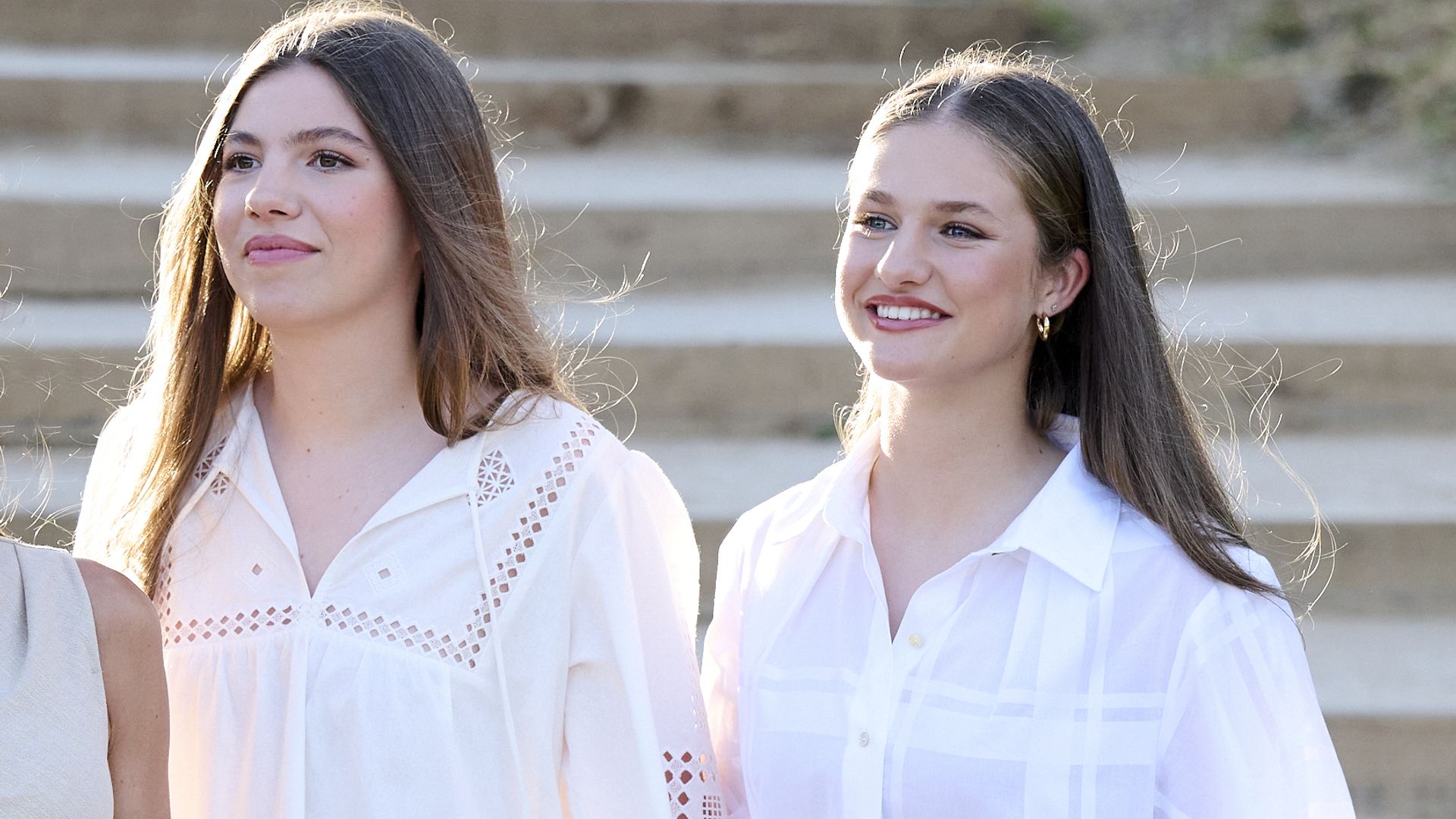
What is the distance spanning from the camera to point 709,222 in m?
4.32

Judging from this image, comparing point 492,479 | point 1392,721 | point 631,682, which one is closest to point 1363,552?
point 1392,721

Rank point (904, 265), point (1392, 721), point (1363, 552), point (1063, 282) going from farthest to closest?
point (1363, 552), point (1392, 721), point (1063, 282), point (904, 265)

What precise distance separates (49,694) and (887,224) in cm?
111

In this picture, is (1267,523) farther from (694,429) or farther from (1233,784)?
(1233,784)

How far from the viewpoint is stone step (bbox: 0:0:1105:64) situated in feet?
17.0

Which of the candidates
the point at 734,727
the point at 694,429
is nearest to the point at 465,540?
the point at 734,727

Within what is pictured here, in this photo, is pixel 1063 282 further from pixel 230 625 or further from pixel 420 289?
pixel 230 625

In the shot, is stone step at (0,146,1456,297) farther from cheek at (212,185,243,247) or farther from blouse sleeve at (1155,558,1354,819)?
blouse sleeve at (1155,558,1354,819)

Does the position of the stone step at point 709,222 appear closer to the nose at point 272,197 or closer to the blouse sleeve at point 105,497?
the blouse sleeve at point 105,497

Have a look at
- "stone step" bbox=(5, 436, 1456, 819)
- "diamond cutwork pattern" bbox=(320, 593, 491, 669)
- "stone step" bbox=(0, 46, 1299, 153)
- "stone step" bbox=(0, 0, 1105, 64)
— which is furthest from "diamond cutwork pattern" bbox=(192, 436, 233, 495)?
"stone step" bbox=(0, 0, 1105, 64)

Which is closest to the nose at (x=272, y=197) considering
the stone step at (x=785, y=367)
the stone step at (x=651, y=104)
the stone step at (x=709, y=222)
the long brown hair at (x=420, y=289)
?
the long brown hair at (x=420, y=289)

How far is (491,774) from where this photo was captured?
1.89 metres

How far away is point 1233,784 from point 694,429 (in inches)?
89.2

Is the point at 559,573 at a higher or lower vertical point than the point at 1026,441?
lower
